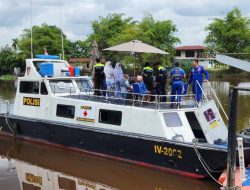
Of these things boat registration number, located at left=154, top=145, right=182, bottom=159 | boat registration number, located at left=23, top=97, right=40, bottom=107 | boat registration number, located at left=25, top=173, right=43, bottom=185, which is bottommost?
boat registration number, located at left=25, top=173, right=43, bottom=185

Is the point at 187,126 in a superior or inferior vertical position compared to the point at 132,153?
superior

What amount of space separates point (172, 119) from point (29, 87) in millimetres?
6473

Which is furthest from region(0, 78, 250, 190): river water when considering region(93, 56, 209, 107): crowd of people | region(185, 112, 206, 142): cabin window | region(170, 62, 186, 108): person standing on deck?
region(170, 62, 186, 108): person standing on deck

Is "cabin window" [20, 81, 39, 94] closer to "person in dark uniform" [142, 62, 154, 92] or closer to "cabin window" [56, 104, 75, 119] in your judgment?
"cabin window" [56, 104, 75, 119]

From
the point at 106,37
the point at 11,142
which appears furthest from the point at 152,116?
the point at 106,37

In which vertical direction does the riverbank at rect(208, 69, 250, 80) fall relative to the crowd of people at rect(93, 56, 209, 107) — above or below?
below

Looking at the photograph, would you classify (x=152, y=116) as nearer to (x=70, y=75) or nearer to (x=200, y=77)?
(x=200, y=77)

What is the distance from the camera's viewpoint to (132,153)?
42.9 ft

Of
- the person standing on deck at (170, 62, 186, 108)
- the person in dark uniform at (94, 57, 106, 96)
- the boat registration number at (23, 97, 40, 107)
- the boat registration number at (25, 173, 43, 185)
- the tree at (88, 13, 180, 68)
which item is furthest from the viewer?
the tree at (88, 13, 180, 68)

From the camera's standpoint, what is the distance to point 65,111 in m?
15.2

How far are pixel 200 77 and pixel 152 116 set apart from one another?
274cm

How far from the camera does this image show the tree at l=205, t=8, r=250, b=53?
6388 cm

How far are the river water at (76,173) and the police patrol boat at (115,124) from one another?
0.88 feet

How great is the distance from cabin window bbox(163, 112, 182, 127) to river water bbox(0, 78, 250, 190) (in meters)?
1.51
